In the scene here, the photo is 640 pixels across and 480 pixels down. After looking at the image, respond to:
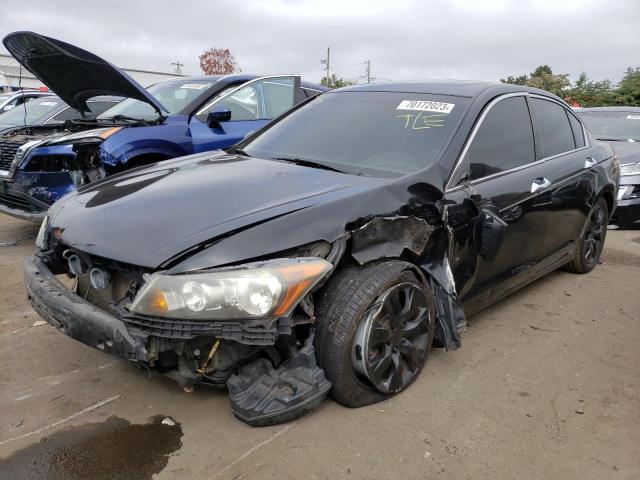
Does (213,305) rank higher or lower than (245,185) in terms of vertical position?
lower

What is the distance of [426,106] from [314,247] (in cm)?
142

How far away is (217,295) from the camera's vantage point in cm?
197

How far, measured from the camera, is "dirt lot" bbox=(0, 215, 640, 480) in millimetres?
2139

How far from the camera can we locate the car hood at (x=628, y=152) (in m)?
6.87

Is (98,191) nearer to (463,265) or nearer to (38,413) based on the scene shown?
(38,413)

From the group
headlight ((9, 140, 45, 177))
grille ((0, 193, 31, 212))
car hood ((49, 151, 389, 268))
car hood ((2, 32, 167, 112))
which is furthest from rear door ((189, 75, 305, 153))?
car hood ((49, 151, 389, 268))

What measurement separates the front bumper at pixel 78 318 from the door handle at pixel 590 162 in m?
3.60

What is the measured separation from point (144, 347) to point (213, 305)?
32 cm

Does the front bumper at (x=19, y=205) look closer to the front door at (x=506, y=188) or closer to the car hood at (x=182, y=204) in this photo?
the car hood at (x=182, y=204)

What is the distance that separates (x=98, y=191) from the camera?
2830 millimetres

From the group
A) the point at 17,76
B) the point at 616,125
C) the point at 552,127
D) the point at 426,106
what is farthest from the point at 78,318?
the point at 17,76

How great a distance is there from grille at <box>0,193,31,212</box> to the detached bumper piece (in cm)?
389

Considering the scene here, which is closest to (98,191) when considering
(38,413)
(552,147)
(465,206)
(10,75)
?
(38,413)

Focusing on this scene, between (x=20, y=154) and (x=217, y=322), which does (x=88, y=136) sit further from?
(x=217, y=322)
